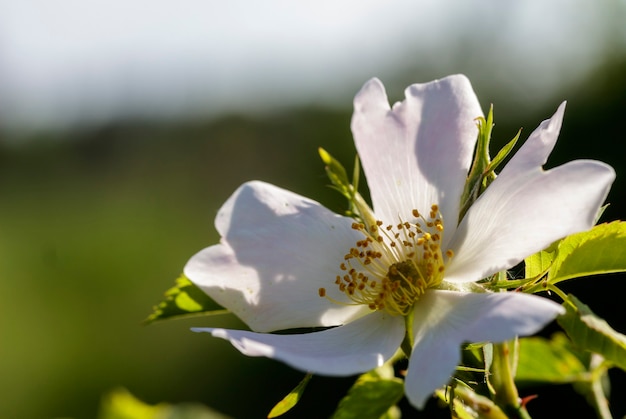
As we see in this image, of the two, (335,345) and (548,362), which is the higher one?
(335,345)

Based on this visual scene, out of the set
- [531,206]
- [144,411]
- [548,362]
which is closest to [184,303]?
[144,411]

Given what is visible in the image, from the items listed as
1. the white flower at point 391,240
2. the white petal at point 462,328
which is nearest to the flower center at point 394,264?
the white flower at point 391,240

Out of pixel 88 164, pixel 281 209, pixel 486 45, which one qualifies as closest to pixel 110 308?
pixel 486 45

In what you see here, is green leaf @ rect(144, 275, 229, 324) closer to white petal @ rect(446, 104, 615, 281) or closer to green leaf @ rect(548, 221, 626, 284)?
white petal @ rect(446, 104, 615, 281)

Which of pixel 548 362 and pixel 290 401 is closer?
pixel 290 401

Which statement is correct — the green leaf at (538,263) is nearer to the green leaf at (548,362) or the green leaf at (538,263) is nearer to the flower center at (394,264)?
the flower center at (394,264)

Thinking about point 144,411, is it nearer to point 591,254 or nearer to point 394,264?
point 394,264
